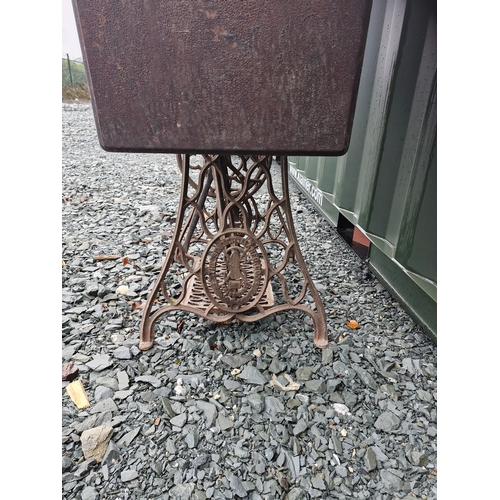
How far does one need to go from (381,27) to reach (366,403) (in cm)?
182

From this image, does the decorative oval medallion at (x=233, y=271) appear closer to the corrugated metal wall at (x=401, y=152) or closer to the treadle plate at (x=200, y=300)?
the treadle plate at (x=200, y=300)

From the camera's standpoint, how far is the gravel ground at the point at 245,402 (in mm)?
909

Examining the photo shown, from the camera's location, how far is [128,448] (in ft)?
3.22

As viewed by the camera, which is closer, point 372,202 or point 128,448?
point 128,448

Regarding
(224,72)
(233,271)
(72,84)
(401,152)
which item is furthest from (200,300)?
(72,84)

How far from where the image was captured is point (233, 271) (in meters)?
1.37

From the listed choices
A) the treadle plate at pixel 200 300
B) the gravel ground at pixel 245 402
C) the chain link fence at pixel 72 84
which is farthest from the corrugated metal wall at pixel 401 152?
the chain link fence at pixel 72 84

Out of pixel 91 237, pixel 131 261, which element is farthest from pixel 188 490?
pixel 91 237

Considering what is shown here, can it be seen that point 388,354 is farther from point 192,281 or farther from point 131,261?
point 131,261

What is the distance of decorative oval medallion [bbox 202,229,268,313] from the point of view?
1.33 m

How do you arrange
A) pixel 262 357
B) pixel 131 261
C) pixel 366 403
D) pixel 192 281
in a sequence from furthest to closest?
pixel 131 261, pixel 192 281, pixel 262 357, pixel 366 403

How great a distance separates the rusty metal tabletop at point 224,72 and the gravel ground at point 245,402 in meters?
0.80

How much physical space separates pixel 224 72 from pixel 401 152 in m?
1.09

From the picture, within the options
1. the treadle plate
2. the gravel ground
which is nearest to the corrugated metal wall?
the gravel ground
